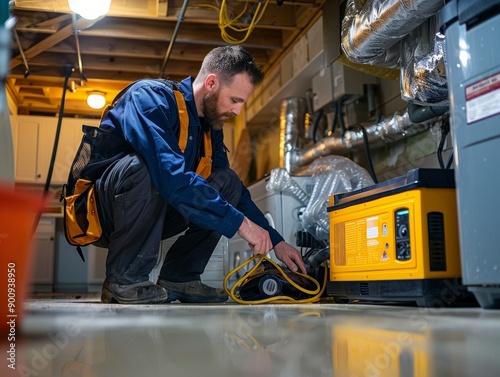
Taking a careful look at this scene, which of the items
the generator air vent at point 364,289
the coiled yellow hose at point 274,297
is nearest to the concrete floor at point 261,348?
the generator air vent at point 364,289

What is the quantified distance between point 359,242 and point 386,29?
2.95 ft

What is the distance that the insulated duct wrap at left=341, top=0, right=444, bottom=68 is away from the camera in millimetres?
2031

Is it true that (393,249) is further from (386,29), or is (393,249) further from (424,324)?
(386,29)

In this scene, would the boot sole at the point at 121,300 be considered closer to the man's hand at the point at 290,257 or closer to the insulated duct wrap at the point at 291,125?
the man's hand at the point at 290,257

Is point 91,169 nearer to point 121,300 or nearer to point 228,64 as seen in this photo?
point 121,300

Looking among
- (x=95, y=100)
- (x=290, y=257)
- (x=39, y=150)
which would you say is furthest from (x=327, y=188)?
(x=39, y=150)

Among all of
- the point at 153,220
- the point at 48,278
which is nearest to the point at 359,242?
the point at 153,220

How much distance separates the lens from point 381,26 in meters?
2.21

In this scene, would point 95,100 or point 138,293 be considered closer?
point 138,293

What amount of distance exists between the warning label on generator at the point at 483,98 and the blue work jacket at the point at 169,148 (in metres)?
0.79

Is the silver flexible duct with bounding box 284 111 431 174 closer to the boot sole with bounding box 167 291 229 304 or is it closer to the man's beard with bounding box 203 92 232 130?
the man's beard with bounding box 203 92 232 130

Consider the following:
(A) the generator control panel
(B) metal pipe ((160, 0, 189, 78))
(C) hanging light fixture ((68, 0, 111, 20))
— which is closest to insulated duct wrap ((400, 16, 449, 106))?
(A) the generator control panel

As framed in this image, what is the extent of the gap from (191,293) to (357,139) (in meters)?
1.80

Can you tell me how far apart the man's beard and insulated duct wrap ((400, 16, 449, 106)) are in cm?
76
